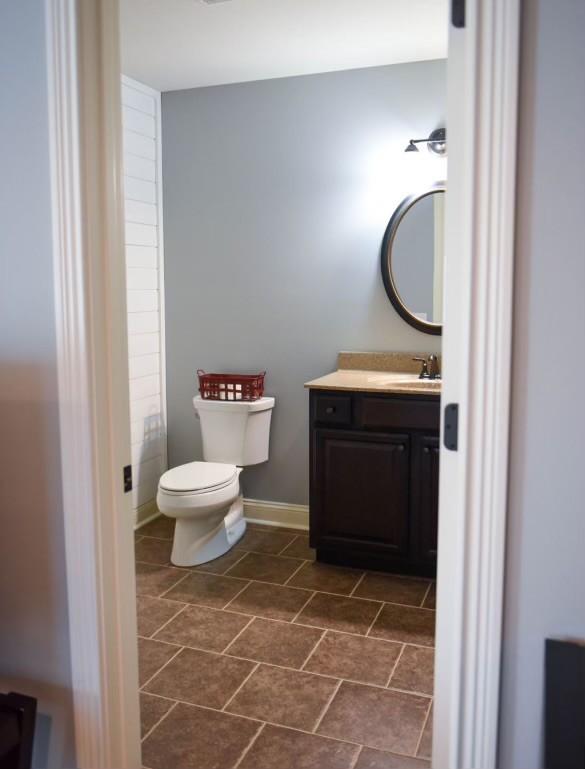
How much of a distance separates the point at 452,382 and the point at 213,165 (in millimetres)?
2917

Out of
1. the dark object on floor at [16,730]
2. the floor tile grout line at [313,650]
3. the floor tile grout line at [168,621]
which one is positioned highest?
the dark object on floor at [16,730]

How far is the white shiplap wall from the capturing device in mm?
3787

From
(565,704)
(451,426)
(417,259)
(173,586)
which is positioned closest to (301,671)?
(173,586)

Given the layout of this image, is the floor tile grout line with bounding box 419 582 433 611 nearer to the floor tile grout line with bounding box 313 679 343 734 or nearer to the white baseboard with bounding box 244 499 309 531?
the floor tile grout line with bounding box 313 679 343 734

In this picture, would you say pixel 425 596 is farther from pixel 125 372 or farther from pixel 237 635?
pixel 125 372

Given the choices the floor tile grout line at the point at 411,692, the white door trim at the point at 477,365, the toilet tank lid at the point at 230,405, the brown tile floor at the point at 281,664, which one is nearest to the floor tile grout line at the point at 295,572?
the brown tile floor at the point at 281,664

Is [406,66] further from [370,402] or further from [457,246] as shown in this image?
[457,246]

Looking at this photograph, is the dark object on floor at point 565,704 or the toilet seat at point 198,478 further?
the toilet seat at point 198,478

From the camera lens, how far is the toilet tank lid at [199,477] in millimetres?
3340

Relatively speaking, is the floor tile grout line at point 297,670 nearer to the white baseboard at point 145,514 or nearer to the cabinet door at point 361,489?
the cabinet door at point 361,489

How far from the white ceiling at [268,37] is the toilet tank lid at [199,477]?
1.93 m

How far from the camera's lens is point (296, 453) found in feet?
13.0

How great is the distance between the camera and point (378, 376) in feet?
11.7

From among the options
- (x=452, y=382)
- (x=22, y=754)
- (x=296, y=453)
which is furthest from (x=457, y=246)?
(x=296, y=453)
